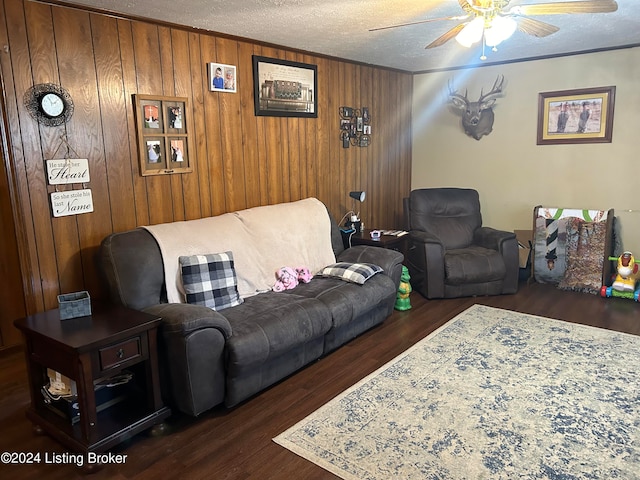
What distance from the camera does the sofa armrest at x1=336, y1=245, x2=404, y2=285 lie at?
3898 mm

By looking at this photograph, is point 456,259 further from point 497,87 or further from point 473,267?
point 497,87

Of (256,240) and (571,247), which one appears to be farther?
(571,247)

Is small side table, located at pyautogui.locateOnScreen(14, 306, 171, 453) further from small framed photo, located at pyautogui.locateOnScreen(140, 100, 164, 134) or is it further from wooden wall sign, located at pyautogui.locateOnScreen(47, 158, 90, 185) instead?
small framed photo, located at pyautogui.locateOnScreen(140, 100, 164, 134)

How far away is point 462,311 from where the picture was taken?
13.7 feet

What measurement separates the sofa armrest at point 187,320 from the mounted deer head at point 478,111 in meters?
3.98

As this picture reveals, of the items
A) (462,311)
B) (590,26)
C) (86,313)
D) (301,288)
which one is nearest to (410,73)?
(590,26)

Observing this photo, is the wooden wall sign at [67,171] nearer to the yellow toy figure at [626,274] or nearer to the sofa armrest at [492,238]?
the sofa armrest at [492,238]

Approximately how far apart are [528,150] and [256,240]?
3.31 metres

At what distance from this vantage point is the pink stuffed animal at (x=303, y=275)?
3.71 m

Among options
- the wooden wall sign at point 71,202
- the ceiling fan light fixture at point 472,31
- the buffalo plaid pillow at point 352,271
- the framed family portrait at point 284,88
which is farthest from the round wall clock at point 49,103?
the ceiling fan light fixture at point 472,31

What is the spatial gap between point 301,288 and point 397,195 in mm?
2768

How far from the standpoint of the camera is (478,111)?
17.6 ft

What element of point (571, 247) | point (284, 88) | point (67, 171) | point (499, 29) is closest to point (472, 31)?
point (499, 29)

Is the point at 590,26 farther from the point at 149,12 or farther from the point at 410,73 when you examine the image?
the point at 149,12
